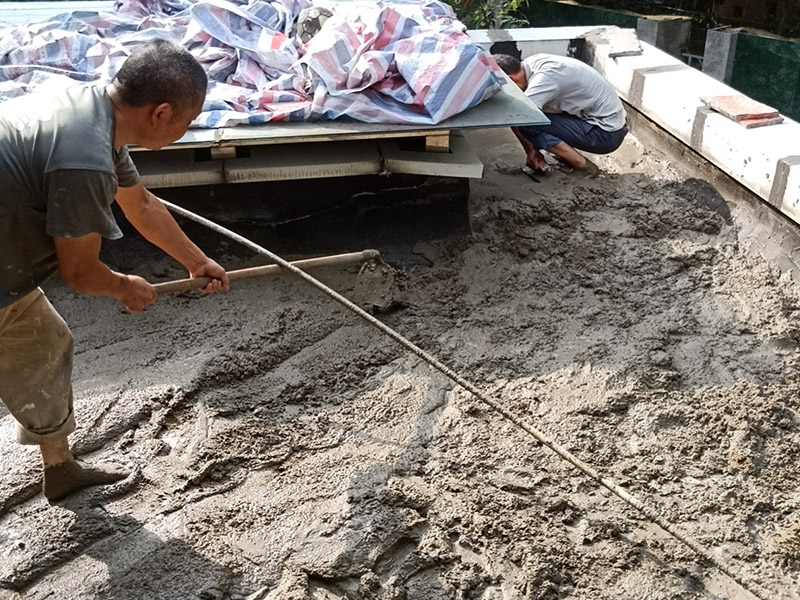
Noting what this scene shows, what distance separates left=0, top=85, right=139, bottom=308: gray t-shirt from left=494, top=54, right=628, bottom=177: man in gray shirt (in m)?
3.24

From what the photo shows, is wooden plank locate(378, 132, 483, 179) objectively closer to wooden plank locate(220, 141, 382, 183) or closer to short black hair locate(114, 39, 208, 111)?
wooden plank locate(220, 141, 382, 183)

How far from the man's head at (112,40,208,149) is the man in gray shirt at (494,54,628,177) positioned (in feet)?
9.96

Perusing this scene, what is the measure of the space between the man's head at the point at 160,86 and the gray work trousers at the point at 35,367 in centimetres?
72

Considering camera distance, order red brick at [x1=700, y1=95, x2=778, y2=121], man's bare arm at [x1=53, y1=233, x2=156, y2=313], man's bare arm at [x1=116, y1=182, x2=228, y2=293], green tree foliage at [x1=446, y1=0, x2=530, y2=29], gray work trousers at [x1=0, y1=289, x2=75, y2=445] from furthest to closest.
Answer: green tree foliage at [x1=446, y1=0, x2=530, y2=29] → red brick at [x1=700, y1=95, x2=778, y2=121] → man's bare arm at [x1=116, y1=182, x2=228, y2=293] → gray work trousers at [x1=0, y1=289, x2=75, y2=445] → man's bare arm at [x1=53, y1=233, x2=156, y2=313]

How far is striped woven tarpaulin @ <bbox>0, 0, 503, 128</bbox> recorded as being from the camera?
3.71 m

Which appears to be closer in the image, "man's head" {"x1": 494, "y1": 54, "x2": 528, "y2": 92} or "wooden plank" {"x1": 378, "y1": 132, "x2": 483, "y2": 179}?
"wooden plank" {"x1": 378, "y1": 132, "x2": 483, "y2": 179}

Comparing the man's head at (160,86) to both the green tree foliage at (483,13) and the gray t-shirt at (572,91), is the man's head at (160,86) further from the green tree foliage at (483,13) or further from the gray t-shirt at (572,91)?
the green tree foliage at (483,13)

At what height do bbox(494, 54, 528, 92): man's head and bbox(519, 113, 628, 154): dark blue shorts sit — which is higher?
bbox(494, 54, 528, 92): man's head

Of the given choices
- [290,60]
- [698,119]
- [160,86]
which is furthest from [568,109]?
[160,86]

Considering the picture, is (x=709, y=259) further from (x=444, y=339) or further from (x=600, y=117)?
(x=444, y=339)

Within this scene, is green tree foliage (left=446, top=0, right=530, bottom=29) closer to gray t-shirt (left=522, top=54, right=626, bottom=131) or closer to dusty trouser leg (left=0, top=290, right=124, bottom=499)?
gray t-shirt (left=522, top=54, right=626, bottom=131)

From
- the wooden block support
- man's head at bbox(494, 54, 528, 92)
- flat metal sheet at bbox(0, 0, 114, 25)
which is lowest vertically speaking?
the wooden block support

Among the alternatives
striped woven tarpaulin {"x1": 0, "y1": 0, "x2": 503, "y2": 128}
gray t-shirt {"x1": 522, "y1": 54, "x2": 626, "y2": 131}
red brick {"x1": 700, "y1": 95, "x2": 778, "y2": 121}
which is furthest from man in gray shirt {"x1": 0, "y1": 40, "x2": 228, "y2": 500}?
red brick {"x1": 700, "y1": 95, "x2": 778, "y2": 121}

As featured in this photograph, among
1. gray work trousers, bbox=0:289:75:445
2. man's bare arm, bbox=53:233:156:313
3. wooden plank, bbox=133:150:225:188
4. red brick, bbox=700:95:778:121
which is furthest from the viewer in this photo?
red brick, bbox=700:95:778:121
